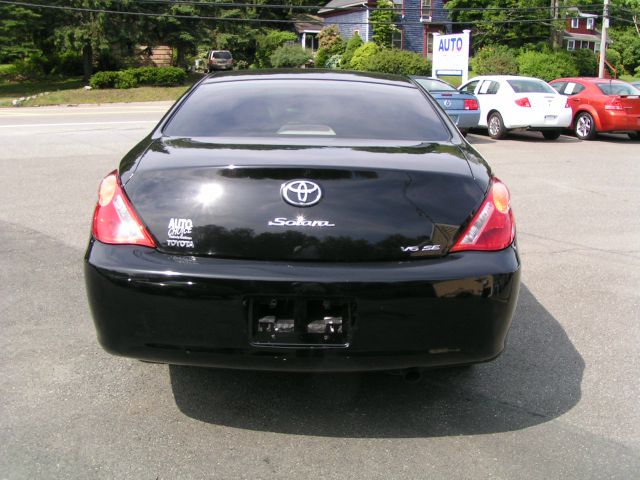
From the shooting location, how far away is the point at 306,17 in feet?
207

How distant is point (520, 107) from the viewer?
16719 mm

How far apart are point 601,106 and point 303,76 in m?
14.5

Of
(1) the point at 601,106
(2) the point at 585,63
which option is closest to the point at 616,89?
(1) the point at 601,106

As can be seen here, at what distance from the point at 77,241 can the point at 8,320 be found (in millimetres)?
2111

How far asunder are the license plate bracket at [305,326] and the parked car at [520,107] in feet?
49.1

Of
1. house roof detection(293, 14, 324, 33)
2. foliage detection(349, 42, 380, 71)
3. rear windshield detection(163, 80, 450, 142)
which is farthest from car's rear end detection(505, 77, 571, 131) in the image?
house roof detection(293, 14, 324, 33)

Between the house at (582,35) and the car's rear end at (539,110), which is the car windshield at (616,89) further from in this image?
the house at (582,35)

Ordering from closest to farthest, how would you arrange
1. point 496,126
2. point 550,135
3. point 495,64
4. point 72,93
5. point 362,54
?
point 496,126
point 550,135
point 72,93
point 495,64
point 362,54

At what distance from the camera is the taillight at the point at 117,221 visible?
2990 millimetres

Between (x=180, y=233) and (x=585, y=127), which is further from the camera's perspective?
(x=585, y=127)

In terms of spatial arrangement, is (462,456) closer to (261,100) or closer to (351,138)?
(351,138)

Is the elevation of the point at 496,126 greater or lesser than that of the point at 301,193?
lesser

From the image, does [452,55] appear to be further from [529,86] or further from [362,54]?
[362,54]

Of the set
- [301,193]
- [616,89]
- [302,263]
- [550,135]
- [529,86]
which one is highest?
[301,193]
